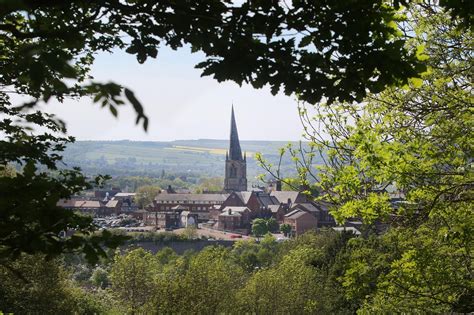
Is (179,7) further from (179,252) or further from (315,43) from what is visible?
(179,252)

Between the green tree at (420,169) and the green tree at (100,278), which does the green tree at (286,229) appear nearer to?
the green tree at (100,278)

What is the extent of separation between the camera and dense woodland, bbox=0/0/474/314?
286 centimetres

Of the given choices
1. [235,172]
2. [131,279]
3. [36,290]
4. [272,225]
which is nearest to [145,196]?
[235,172]

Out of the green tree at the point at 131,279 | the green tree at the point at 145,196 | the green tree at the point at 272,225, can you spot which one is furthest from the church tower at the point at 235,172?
the green tree at the point at 131,279

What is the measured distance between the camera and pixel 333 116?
9.28 m

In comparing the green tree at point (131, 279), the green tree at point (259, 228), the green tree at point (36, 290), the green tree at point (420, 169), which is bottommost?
the green tree at point (259, 228)

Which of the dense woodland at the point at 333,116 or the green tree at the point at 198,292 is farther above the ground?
the dense woodland at the point at 333,116

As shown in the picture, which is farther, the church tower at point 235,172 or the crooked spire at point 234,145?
the crooked spire at point 234,145

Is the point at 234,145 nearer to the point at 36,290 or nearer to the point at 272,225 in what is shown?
the point at 272,225

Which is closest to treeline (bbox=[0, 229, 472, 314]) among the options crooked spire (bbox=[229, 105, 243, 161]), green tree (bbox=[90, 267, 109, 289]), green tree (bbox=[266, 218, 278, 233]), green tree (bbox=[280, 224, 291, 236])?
green tree (bbox=[90, 267, 109, 289])

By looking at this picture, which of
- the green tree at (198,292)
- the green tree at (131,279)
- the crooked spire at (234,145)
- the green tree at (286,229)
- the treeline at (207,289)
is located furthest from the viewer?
the crooked spire at (234,145)

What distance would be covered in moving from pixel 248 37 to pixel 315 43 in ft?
1.64

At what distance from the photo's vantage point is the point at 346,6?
A: 11.6 ft

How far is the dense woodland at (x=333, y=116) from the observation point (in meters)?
2.86
